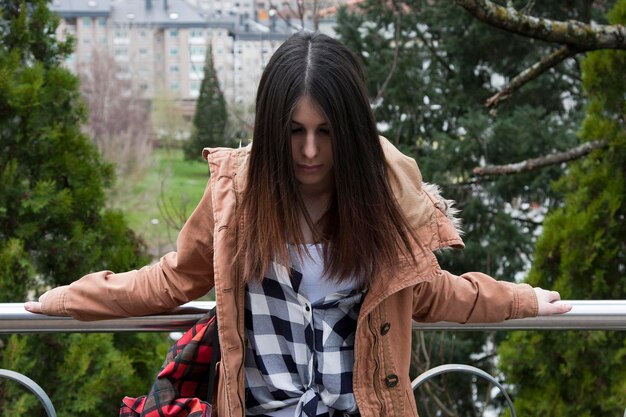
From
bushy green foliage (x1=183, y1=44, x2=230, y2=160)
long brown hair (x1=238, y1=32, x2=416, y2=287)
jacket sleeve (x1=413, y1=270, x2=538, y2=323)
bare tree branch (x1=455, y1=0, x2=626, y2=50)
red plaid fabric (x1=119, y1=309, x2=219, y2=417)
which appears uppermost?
bare tree branch (x1=455, y1=0, x2=626, y2=50)

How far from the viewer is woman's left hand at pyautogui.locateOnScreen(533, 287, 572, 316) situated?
204 centimetres

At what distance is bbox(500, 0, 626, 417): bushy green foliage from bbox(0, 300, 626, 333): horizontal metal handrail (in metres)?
1.81

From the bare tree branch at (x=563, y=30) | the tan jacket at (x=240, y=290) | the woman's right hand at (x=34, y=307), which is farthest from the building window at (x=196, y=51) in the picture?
the tan jacket at (x=240, y=290)

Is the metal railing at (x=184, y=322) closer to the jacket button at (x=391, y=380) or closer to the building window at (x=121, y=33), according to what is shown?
the jacket button at (x=391, y=380)

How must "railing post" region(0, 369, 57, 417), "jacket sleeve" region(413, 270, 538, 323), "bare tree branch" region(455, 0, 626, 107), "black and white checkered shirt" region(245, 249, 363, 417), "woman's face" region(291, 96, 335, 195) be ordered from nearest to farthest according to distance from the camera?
"woman's face" region(291, 96, 335, 195)
"black and white checkered shirt" region(245, 249, 363, 417)
"jacket sleeve" region(413, 270, 538, 323)
"railing post" region(0, 369, 57, 417)
"bare tree branch" region(455, 0, 626, 107)

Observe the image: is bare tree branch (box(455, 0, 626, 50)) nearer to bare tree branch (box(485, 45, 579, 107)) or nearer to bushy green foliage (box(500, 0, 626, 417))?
bare tree branch (box(485, 45, 579, 107))

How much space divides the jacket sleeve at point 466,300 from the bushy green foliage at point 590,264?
6.57 feet

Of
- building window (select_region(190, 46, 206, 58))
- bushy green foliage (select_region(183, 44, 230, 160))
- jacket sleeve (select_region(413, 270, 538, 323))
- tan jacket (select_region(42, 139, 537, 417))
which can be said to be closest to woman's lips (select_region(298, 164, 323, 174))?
tan jacket (select_region(42, 139, 537, 417))

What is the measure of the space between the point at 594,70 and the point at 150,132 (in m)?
20.3

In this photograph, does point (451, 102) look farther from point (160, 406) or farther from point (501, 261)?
point (160, 406)

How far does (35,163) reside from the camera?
3.64 meters

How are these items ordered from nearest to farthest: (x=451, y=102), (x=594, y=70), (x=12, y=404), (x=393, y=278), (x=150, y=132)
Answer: (x=393, y=278) < (x=12, y=404) < (x=594, y=70) < (x=451, y=102) < (x=150, y=132)

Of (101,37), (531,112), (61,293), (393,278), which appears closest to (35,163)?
(61,293)

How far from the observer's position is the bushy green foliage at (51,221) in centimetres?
348
